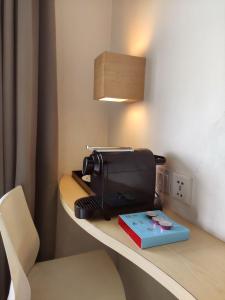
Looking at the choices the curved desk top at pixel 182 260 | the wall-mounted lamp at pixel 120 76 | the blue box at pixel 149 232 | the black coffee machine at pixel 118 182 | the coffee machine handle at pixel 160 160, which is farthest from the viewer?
the wall-mounted lamp at pixel 120 76

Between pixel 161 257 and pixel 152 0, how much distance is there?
1.10 metres

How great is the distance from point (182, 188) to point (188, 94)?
364 millimetres

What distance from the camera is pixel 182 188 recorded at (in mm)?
899

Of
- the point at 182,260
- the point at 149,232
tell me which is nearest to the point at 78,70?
the point at 149,232

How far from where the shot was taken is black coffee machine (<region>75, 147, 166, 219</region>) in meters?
0.83

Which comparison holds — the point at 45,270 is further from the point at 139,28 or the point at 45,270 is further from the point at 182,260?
the point at 139,28

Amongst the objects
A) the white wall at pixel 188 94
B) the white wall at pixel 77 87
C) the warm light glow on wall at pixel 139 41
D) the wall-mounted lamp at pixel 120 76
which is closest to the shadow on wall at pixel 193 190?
the white wall at pixel 188 94

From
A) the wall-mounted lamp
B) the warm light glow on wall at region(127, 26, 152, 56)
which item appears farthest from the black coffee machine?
the warm light glow on wall at region(127, 26, 152, 56)

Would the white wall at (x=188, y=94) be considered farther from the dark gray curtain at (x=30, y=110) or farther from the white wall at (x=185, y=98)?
the dark gray curtain at (x=30, y=110)

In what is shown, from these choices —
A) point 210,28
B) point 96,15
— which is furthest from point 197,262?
point 96,15

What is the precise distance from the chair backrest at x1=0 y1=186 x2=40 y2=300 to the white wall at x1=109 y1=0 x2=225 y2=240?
0.62m

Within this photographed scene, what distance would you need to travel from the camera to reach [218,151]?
0.74m

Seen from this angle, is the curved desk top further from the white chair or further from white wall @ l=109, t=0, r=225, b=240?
the white chair

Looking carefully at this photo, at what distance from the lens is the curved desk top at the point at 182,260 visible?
1.71 feet
